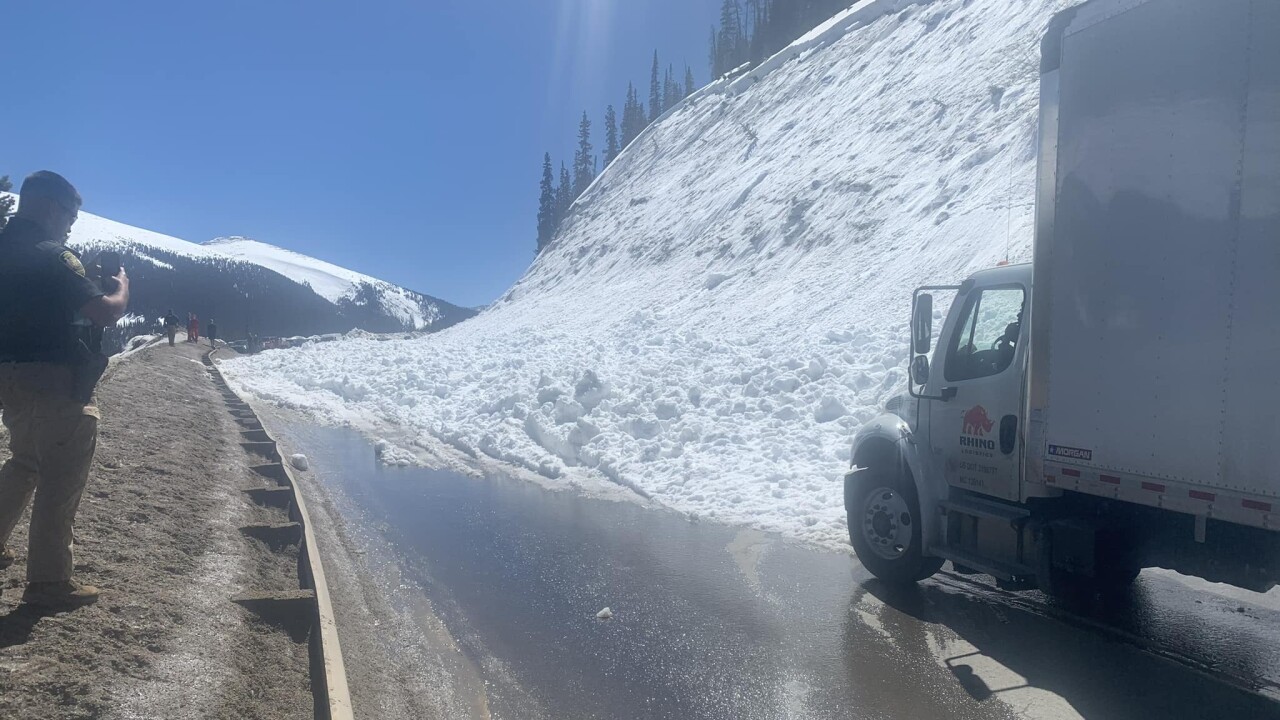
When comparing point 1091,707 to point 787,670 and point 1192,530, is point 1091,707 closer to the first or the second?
point 1192,530

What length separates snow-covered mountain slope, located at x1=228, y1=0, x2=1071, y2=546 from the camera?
12.2 metres

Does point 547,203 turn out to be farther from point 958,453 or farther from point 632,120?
point 958,453

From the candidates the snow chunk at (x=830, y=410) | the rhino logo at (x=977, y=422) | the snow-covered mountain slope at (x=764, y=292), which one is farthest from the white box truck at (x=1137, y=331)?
the snow chunk at (x=830, y=410)

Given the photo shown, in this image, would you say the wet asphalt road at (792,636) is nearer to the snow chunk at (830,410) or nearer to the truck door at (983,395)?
the truck door at (983,395)

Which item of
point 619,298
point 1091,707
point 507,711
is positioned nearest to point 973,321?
point 1091,707

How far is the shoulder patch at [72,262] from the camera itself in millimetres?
4117

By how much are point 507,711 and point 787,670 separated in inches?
71.1

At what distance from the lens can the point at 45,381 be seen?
13.5ft

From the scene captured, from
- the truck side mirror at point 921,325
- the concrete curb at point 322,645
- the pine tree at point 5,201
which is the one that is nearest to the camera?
the concrete curb at point 322,645

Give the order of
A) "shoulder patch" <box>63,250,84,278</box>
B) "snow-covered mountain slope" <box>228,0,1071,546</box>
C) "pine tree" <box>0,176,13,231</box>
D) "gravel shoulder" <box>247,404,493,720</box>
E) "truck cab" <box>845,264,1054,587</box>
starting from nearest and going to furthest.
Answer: "shoulder patch" <box>63,250,84,278</box>, "gravel shoulder" <box>247,404,493,720</box>, "truck cab" <box>845,264,1054,587</box>, "snow-covered mountain slope" <box>228,0,1071,546</box>, "pine tree" <box>0,176,13,231</box>

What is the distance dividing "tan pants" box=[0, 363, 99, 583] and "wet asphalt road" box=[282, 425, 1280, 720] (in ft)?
8.12

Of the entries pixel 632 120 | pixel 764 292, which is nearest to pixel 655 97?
pixel 632 120

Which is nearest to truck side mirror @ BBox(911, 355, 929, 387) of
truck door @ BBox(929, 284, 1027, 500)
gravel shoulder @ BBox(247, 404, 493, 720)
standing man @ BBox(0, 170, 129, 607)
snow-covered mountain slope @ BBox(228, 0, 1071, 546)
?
truck door @ BBox(929, 284, 1027, 500)

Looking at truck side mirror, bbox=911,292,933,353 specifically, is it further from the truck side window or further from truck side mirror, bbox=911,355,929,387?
the truck side window
